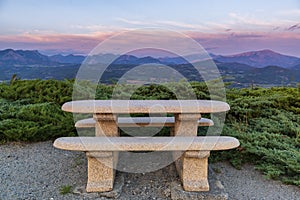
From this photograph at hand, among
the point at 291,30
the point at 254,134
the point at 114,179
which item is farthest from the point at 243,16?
the point at 114,179

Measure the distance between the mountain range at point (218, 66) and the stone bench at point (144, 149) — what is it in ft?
5.42

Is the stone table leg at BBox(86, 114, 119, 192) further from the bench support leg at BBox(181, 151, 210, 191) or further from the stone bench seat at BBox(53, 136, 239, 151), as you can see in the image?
the bench support leg at BBox(181, 151, 210, 191)

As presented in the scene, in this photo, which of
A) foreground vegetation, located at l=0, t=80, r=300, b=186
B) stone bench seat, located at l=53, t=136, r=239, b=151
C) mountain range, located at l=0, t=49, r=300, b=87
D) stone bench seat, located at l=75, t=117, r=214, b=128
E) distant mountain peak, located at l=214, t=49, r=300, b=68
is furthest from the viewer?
distant mountain peak, located at l=214, t=49, r=300, b=68

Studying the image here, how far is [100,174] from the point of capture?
2619 mm

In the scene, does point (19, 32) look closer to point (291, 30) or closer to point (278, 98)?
point (278, 98)

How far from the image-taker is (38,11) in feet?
21.9

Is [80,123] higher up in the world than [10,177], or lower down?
higher up

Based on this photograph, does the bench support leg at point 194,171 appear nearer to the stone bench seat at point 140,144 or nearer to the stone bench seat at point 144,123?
the stone bench seat at point 140,144

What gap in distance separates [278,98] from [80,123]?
11.2 ft

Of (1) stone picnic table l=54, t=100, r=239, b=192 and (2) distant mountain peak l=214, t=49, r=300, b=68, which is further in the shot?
(2) distant mountain peak l=214, t=49, r=300, b=68

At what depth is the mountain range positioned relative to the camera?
569cm

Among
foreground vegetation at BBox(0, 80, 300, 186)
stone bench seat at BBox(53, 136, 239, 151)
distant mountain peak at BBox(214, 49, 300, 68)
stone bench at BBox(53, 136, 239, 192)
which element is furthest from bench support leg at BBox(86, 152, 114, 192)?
distant mountain peak at BBox(214, 49, 300, 68)

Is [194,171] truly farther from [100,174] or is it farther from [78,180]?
[78,180]

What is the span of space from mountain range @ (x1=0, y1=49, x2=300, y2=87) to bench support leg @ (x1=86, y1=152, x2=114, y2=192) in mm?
1649
